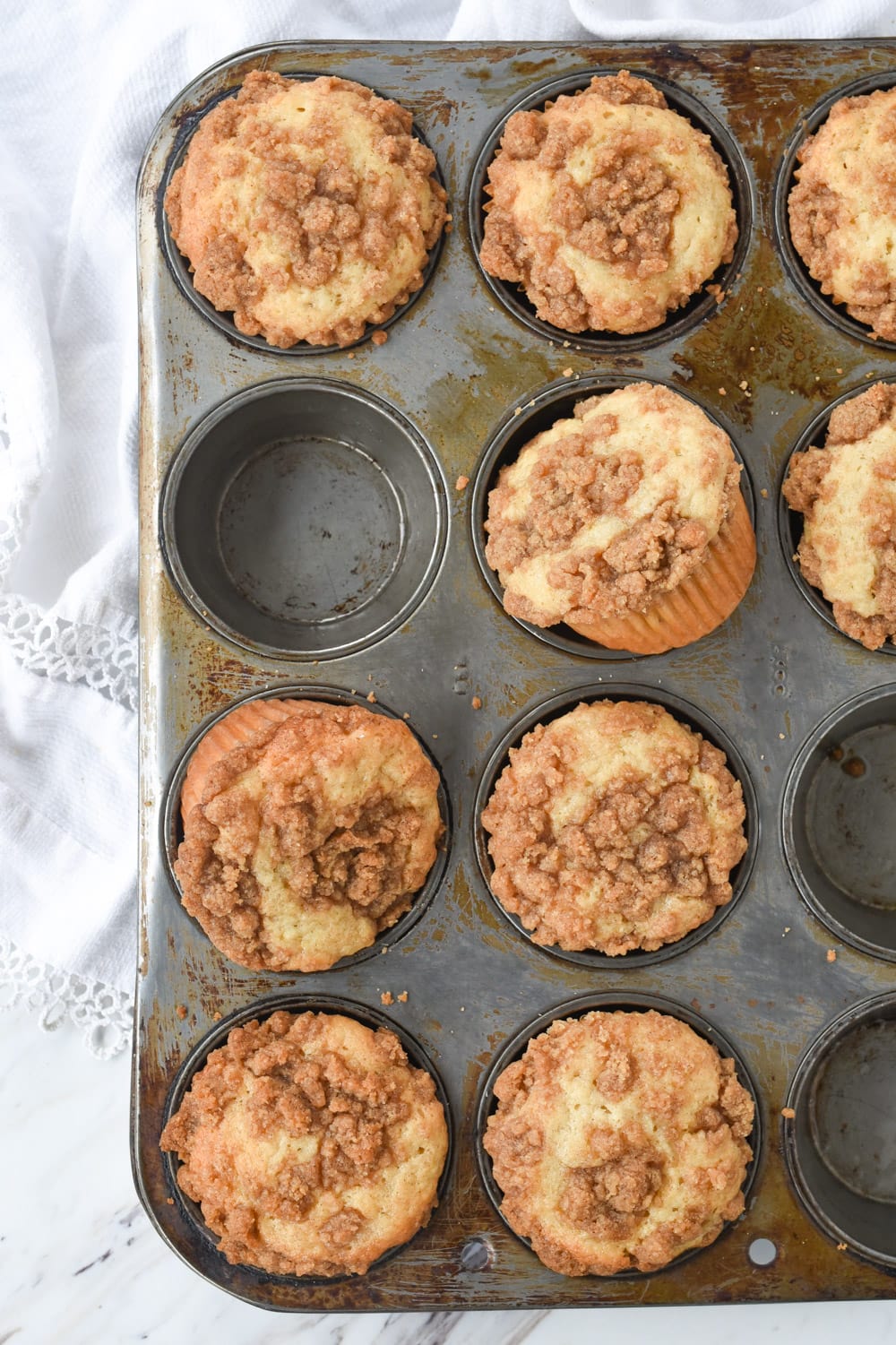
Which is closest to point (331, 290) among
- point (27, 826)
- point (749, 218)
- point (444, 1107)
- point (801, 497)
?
point (749, 218)

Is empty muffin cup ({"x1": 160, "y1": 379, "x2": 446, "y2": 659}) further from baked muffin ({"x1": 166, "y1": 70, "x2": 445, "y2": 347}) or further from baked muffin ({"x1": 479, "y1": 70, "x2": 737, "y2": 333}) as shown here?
baked muffin ({"x1": 479, "y1": 70, "x2": 737, "y2": 333})

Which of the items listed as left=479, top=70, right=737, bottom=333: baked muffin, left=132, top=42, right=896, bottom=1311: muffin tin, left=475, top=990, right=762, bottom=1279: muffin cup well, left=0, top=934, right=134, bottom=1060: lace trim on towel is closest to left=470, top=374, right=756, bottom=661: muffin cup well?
left=132, top=42, right=896, bottom=1311: muffin tin

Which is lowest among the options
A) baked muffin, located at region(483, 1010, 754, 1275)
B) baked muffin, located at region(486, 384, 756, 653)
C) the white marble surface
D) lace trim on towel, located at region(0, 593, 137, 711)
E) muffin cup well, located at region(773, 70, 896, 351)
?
the white marble surface

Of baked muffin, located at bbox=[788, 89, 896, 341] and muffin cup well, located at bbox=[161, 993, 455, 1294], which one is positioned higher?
baked muffin, located at bbox=[788, 89, 896, 341]

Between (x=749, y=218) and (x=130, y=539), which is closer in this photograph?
(x=749, y=218)

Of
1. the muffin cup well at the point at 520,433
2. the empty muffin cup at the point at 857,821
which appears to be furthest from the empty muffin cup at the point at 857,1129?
the muffin cup well at the point at 520,433

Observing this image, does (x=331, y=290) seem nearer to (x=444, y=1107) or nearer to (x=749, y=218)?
(x=749, y=218)

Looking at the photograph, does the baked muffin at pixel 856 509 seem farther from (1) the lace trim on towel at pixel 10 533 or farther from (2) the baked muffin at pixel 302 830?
(1) the lace trim on towel at pixel 10 533
